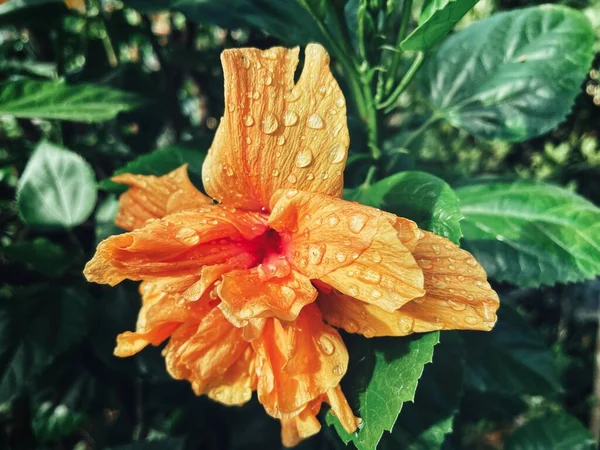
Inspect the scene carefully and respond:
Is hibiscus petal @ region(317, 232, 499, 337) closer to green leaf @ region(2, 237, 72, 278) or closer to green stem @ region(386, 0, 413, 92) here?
green stem @ region(386, 0, 413, 92)

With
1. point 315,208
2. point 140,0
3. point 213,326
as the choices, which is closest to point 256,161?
point 315,208

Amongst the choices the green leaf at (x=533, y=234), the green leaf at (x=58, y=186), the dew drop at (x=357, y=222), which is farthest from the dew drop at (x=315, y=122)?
the green leaf at (x=58, y=186)

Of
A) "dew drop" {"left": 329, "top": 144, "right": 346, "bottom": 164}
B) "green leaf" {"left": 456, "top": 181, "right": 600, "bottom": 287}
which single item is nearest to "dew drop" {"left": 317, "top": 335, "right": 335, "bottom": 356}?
"dew drop" {"left": 329, "top": 144, "right": 346, "bottom": 164}

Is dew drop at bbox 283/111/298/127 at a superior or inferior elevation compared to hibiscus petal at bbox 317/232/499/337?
superior

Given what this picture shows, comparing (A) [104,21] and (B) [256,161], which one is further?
(A) [104,21]

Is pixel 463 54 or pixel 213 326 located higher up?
pixel 463 54

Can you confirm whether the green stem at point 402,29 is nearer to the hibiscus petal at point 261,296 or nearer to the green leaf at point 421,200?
the green leaf at point 421,200

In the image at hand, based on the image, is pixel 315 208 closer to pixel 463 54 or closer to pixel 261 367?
pixel 261 367

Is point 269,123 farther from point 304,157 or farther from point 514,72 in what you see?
point 514,72
